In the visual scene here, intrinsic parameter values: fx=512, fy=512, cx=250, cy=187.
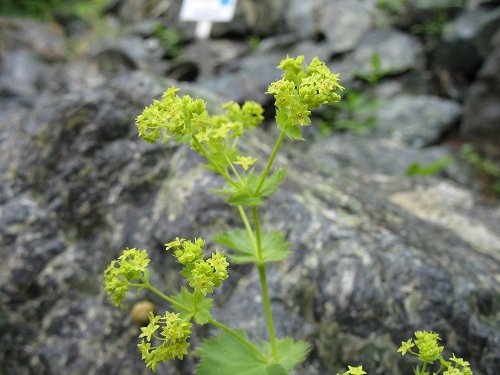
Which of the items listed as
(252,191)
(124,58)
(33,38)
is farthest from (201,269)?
(33,38)

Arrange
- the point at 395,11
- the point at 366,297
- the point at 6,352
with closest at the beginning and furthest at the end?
the point at 366,297 → the point at 6,352 → the point at 395,11

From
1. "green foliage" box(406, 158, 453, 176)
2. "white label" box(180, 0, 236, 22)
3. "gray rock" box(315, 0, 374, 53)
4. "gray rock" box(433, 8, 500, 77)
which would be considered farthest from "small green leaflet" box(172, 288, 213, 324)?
"gray rock" box(315, 0, 374, 53)

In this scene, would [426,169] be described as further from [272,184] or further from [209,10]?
[272,184]

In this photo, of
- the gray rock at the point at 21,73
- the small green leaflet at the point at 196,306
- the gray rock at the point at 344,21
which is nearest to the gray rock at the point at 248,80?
the gray rock at the point at 344,21

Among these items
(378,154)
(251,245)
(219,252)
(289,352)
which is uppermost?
(219,252)

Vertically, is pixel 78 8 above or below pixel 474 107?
below

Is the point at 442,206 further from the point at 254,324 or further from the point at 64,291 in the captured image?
the point at 64,291

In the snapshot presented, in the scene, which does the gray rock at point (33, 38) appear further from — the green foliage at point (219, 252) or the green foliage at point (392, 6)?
the green foliage at point (219, 252)

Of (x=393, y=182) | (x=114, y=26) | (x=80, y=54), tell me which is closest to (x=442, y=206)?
(x=393, y=182)
